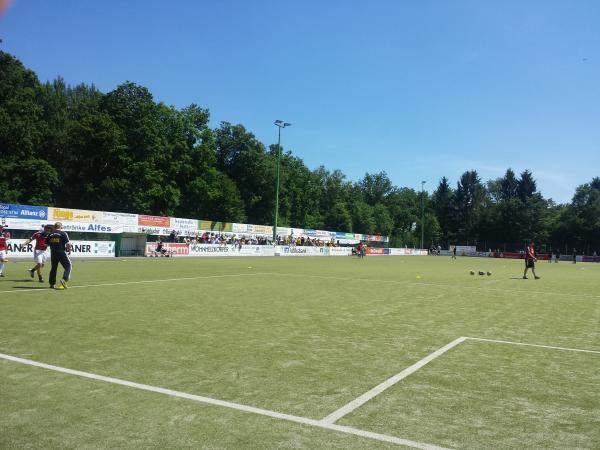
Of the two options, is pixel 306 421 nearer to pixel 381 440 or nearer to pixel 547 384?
pixel 381 440

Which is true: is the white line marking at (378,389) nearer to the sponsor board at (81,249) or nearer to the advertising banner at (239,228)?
the sponsor board at (81,249)

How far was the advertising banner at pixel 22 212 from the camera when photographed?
105 ft

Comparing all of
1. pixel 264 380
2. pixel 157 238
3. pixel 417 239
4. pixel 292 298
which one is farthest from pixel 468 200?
pixel 264 380

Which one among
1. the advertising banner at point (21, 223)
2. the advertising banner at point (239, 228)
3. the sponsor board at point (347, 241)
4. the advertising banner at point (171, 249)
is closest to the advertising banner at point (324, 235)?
the sponsor board at point (347, 241)

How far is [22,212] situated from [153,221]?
1224 cm

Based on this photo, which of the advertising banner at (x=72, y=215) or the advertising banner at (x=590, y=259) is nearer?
the advertising banner at (x=72, y=215)

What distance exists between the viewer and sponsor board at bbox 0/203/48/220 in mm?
31984

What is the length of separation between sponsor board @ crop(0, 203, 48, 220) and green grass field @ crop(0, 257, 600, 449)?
73.6 ft

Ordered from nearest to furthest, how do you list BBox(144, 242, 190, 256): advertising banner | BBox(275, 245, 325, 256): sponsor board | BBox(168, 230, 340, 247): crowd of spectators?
BBox(144, 242, 190, 256): advertising banner
BBox(168, 230, 340, 247): crowd of spectators
BBox(275, 245, 325, 256): sponsor board

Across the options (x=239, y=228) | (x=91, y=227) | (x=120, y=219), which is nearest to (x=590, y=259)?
(x=239, y=228)

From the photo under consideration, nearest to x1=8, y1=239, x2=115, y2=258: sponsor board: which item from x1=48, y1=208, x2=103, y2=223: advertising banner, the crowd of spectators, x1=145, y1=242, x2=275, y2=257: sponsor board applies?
x1=48, y1=208, x2=103, y2=223: advertising banner

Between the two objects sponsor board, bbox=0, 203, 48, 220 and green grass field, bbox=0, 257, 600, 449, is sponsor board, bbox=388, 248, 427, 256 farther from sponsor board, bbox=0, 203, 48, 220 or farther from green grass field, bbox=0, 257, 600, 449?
green grass field, bbox=0, 257, 600, 449

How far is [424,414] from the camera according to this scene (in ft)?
16.0

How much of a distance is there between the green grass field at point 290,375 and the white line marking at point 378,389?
0.07 meters
